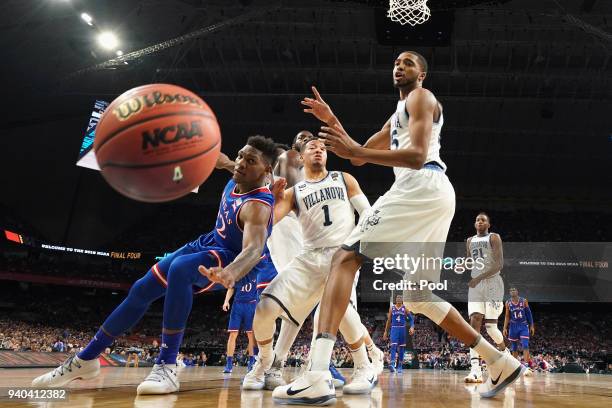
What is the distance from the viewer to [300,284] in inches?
160

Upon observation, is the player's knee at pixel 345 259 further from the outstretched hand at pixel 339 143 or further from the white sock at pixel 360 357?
the white sock at pixel 360 357

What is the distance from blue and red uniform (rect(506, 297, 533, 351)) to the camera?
11.3m

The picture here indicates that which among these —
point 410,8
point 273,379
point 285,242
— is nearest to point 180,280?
point 273,379

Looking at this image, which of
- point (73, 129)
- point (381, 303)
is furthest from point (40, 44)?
A: point (381, 303)

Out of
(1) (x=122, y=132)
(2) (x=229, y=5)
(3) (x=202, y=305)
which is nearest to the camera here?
(1) (x=122, y=132)

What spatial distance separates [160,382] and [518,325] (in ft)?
32.0

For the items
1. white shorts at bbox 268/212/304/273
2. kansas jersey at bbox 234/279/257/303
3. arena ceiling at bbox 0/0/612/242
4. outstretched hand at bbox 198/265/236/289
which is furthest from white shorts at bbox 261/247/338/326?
arena ceiling at bbox 0/0/612/242

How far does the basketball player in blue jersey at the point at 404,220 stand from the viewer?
3.00 metres

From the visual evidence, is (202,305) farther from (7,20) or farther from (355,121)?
(7,20)

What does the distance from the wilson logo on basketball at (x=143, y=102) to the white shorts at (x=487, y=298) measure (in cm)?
603

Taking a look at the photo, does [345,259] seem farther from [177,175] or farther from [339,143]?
[177,175]

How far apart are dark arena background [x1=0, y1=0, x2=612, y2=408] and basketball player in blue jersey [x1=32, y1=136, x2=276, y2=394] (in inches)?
349

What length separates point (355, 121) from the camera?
23.7 metres

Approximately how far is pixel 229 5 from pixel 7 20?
656 centimetres
